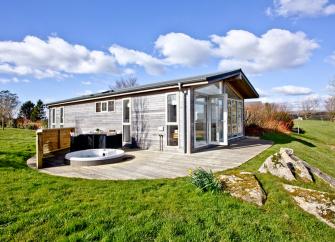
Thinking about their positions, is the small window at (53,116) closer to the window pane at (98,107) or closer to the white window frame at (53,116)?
the white window frame at (53,116)

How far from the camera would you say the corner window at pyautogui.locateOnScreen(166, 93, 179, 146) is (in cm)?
919

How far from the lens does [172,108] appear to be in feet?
30.5

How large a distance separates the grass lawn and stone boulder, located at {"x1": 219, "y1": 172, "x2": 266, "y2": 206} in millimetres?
176

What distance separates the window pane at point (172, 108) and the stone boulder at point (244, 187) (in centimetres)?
474

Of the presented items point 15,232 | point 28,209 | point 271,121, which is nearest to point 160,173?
point 28,209

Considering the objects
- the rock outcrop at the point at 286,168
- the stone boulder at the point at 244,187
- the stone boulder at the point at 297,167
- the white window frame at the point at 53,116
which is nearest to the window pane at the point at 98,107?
the white window frame at the point at 53,116

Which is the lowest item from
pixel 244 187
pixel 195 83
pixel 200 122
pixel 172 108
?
pixel 244 187

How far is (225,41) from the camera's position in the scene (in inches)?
592

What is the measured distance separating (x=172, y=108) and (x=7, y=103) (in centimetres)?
2577

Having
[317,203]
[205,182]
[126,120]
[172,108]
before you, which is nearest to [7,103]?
[126,120]

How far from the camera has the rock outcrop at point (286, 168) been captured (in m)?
5.05

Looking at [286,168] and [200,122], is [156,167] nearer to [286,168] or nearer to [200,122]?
[286,168]

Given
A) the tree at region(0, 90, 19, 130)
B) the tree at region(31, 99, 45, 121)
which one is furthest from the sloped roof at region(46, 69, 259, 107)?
the tree at region(31, 99, 45, 121)

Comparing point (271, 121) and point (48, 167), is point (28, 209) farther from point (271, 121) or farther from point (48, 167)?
point (271, 121)
